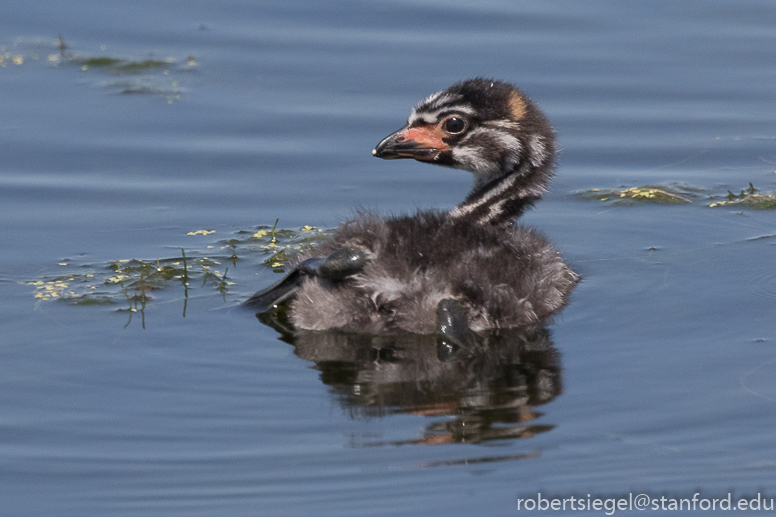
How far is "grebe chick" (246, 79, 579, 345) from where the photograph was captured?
6715mm

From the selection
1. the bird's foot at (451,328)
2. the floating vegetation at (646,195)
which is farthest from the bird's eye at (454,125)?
the floating vegetation at (646,195)

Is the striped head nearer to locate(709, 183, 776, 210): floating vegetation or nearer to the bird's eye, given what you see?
the bird's eye

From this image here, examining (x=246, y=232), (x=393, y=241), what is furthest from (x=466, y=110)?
(x=246, y=232)

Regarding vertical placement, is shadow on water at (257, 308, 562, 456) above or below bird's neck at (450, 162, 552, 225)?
below

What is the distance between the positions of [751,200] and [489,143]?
2759mm

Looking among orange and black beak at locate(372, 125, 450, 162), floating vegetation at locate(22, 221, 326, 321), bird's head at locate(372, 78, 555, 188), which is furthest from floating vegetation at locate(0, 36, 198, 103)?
bird's head at locate(372, 78, 555, 188)

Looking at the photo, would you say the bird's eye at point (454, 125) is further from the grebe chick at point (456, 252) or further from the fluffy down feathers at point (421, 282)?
the fluffy down feathers at point (421, 282)

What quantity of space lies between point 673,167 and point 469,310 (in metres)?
4.35

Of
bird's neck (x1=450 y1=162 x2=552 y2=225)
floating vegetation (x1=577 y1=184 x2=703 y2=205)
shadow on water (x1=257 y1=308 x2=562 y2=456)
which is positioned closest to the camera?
shadow on water (x1=257 y1=308 x2=562 y2=456)

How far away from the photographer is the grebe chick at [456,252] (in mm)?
6715

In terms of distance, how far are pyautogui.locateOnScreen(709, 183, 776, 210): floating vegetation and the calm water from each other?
160 millimetres

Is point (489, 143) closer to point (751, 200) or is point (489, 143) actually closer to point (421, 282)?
point (421, 282)

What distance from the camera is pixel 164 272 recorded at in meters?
7.81

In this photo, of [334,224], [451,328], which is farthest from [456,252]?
[334,224]
